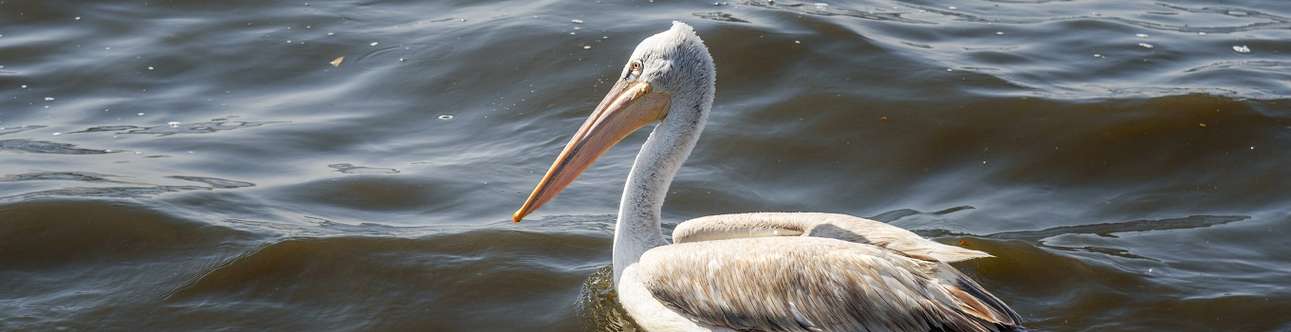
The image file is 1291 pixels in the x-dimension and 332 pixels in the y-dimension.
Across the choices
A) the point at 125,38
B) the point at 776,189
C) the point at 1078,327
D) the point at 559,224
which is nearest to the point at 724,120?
the point at 776,189

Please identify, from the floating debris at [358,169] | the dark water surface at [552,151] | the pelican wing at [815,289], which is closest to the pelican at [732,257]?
the pelican wing at [815,289]

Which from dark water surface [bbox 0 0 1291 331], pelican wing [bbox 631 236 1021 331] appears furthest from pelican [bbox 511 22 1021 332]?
dark water surface [bbox 0 0 1291 331]

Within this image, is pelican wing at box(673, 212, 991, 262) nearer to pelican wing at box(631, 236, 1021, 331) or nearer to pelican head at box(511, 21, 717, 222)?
pelican wing at box(631, 236, 1021, 331)

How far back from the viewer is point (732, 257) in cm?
396

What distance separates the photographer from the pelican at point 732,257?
377 centimetres

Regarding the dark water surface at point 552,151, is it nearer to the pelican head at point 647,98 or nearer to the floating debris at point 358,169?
the floating debris at point 358,169

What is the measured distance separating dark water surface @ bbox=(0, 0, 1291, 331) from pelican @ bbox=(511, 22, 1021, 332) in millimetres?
462

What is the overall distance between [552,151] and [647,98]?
1.78m

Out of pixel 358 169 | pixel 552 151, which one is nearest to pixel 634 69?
pixel 552 151

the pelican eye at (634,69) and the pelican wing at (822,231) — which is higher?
the pelican eye at (634,69)

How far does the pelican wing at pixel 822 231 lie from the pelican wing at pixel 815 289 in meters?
0.10

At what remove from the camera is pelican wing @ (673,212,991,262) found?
399 centimetres

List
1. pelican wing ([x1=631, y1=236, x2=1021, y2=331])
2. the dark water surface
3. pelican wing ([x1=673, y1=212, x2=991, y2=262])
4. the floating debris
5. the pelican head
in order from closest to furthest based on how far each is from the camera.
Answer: pelican wing ([x1=631, y1=236, x2=1021, y2=331]) → pelican wing ([x1=673, y1=212, x2=991, y2=262]) → the pelican head → the dark water surface → the floating debris

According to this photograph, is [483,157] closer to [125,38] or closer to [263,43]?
[263,43]
